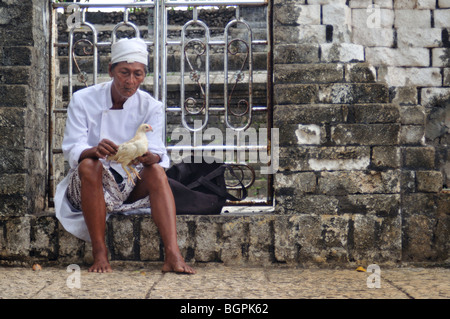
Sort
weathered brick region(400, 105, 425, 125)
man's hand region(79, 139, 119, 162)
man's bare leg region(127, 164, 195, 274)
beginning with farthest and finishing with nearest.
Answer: weathered brick region(400, 105, 425, 125), man's bare leg region(127, 164, 195, 274), man's hand region(79, 139, 119, 162)

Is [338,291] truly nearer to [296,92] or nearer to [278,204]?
[278,204]

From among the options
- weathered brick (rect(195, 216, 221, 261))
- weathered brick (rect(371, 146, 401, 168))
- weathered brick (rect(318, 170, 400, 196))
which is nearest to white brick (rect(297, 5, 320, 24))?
weathered brick (rect(371, 146, 401, 168))

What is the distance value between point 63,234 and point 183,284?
48.1 inches

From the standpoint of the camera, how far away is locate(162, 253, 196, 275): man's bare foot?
3566mm

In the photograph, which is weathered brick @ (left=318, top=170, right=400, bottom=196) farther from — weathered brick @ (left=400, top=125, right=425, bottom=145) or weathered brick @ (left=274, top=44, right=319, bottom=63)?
weathered brick @ (left=274, top=44, right=319, bottom=63)

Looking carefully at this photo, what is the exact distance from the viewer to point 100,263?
11.9 feet

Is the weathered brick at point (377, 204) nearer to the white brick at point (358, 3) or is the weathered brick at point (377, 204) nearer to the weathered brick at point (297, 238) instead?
the weathered brick at point (297, 238)

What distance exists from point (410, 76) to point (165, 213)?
7.83 ft

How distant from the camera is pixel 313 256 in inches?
154

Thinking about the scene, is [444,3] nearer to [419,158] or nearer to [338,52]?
[338,52]

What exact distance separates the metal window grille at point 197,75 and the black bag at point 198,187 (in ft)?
0.53

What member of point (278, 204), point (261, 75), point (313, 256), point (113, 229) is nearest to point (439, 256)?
point (313, 256)

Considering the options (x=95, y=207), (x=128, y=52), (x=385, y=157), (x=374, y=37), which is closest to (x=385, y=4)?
(x=374, y=37)

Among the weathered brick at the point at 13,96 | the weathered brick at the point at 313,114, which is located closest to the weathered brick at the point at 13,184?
the weathered brick at the point at 13,96
